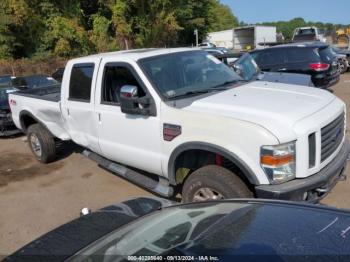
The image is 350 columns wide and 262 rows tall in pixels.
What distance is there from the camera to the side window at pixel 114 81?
16.7 ft

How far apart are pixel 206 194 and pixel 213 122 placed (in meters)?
0.75

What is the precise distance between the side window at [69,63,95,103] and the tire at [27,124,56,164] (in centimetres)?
154

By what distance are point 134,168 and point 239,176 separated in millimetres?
1955

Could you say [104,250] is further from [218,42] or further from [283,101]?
[218,42]

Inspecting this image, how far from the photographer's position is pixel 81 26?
35.8m

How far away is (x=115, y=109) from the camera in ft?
16.7

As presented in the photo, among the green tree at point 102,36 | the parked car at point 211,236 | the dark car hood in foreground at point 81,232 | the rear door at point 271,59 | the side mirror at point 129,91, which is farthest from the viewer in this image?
the green tree at point 102,36

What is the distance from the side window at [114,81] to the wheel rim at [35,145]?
105 inches

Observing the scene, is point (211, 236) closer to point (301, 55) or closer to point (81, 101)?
point (81, 101)

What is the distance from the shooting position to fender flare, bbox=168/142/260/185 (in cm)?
373

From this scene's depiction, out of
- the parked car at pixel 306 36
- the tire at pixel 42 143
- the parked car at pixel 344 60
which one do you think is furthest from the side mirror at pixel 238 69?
the parked car at pixel 306 36

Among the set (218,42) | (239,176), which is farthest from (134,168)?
(218,42)

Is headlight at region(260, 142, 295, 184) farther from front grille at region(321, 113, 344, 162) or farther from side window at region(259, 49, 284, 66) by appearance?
side window at region(259, 49, 284, 66)

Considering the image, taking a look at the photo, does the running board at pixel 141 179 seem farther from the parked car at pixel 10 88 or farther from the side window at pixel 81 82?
the parked car at pixel 10 88
